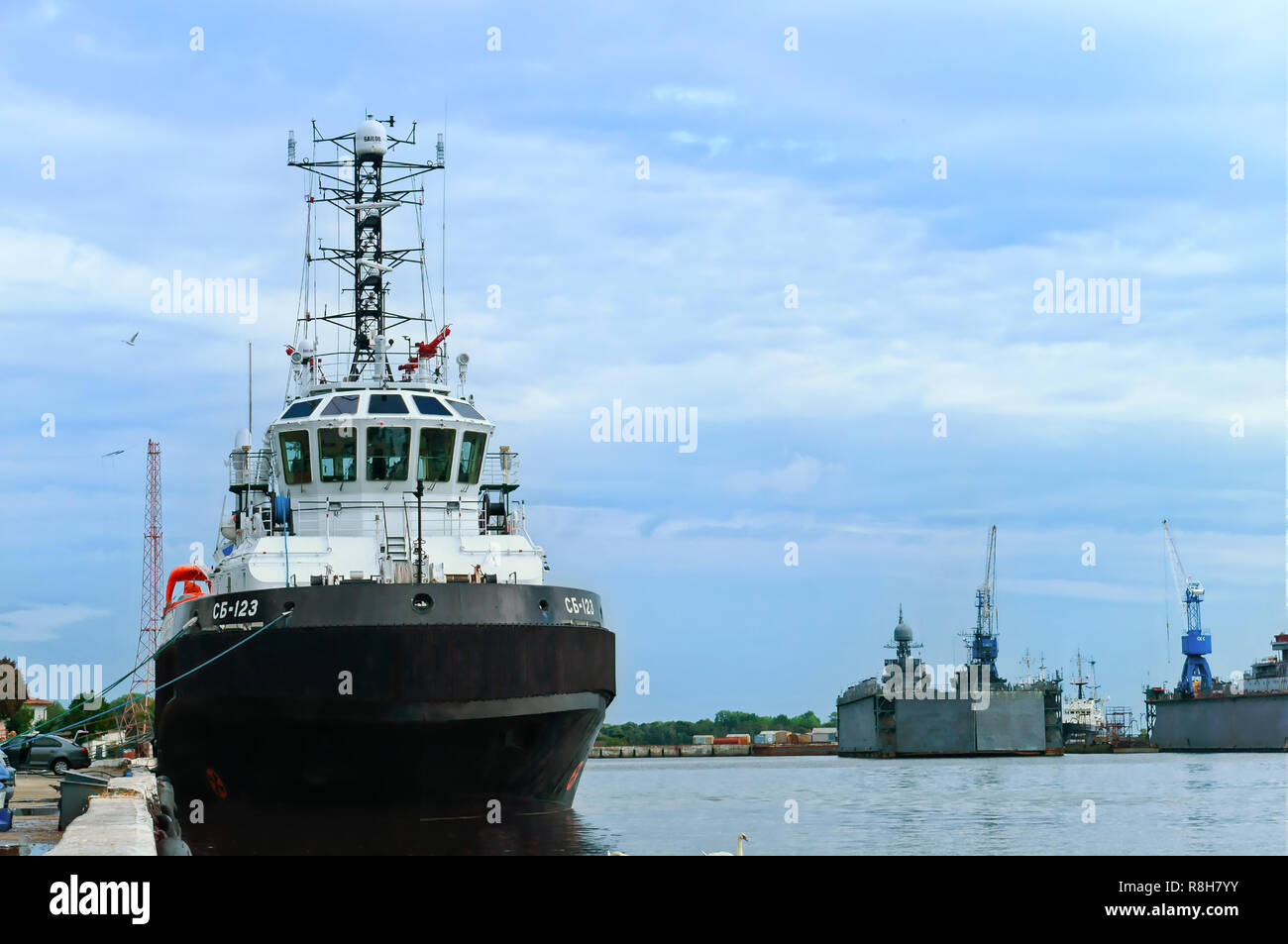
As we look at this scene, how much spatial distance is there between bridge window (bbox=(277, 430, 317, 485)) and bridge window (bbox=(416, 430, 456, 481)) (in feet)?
9.36

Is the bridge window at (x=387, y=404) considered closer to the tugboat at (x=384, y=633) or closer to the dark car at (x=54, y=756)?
the tugboat at (x=384, y=633)

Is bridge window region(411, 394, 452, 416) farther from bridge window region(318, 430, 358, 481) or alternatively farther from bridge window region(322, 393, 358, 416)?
bridge window region(318, 430, 358, 481)

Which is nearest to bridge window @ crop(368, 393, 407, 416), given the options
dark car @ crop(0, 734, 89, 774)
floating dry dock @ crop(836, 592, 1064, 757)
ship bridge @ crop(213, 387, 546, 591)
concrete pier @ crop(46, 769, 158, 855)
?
ship bridge @ crop(213, 387, 546, 591)

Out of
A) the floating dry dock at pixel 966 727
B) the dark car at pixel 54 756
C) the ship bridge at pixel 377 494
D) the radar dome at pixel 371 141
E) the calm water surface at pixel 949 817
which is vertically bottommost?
the floating dry dock at pixel 966 727

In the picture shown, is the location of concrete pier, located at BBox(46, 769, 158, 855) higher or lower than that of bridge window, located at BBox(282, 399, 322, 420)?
lower

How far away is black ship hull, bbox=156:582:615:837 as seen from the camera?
89.8ft

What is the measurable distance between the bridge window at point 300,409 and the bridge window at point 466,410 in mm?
3442

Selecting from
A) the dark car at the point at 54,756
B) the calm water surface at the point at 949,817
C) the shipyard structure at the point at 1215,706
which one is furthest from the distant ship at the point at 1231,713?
the dark car at the point at 54,756

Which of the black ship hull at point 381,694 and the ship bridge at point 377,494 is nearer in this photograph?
the black ship hull at point 381,694

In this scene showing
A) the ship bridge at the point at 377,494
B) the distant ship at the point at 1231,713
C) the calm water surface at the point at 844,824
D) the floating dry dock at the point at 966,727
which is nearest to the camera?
the calm water surface at the point at 844,824

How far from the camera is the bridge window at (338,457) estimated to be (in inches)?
1357

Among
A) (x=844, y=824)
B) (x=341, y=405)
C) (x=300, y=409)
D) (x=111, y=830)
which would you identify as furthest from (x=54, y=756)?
(x=111, y=830)
